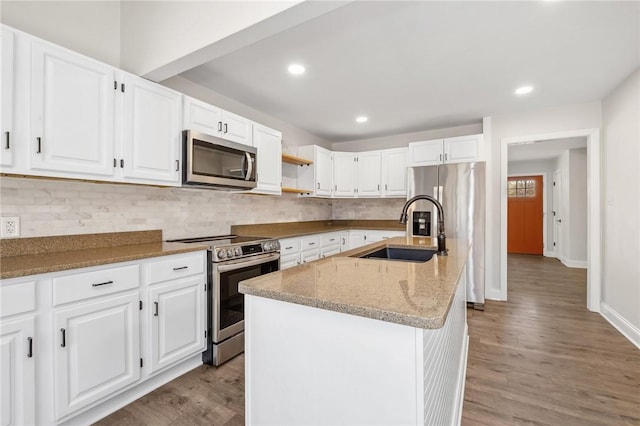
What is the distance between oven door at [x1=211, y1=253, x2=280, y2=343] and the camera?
229 cm

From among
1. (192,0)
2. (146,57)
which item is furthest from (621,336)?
(146,57)

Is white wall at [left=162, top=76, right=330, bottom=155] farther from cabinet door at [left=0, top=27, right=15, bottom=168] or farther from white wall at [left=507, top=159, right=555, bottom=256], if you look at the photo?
white wall at [left=507, top=159, right=555, bottom=256]

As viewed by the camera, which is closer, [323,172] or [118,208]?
[118,208]

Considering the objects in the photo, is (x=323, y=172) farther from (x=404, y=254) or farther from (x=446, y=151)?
(x=404, y=254)

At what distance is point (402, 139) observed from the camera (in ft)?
15.9

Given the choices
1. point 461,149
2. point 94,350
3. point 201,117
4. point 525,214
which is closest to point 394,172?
point 461,149

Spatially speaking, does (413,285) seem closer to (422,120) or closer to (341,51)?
(341,51)

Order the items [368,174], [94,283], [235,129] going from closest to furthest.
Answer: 1. [94,283]
2. [235,129]
3. [368,174]

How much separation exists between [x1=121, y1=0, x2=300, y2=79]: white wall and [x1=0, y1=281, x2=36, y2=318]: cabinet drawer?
151 cm

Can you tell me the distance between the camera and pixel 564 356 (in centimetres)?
242

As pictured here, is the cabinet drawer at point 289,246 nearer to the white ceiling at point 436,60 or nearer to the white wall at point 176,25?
the white ceiling at point 436,60

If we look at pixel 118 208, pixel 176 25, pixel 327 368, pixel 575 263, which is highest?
pixel 176 25

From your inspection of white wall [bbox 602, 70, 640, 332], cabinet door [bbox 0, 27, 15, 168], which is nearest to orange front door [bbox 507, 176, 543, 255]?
white wall [bbox 602, 70, 640, 332]

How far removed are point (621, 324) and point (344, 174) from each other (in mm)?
3597
